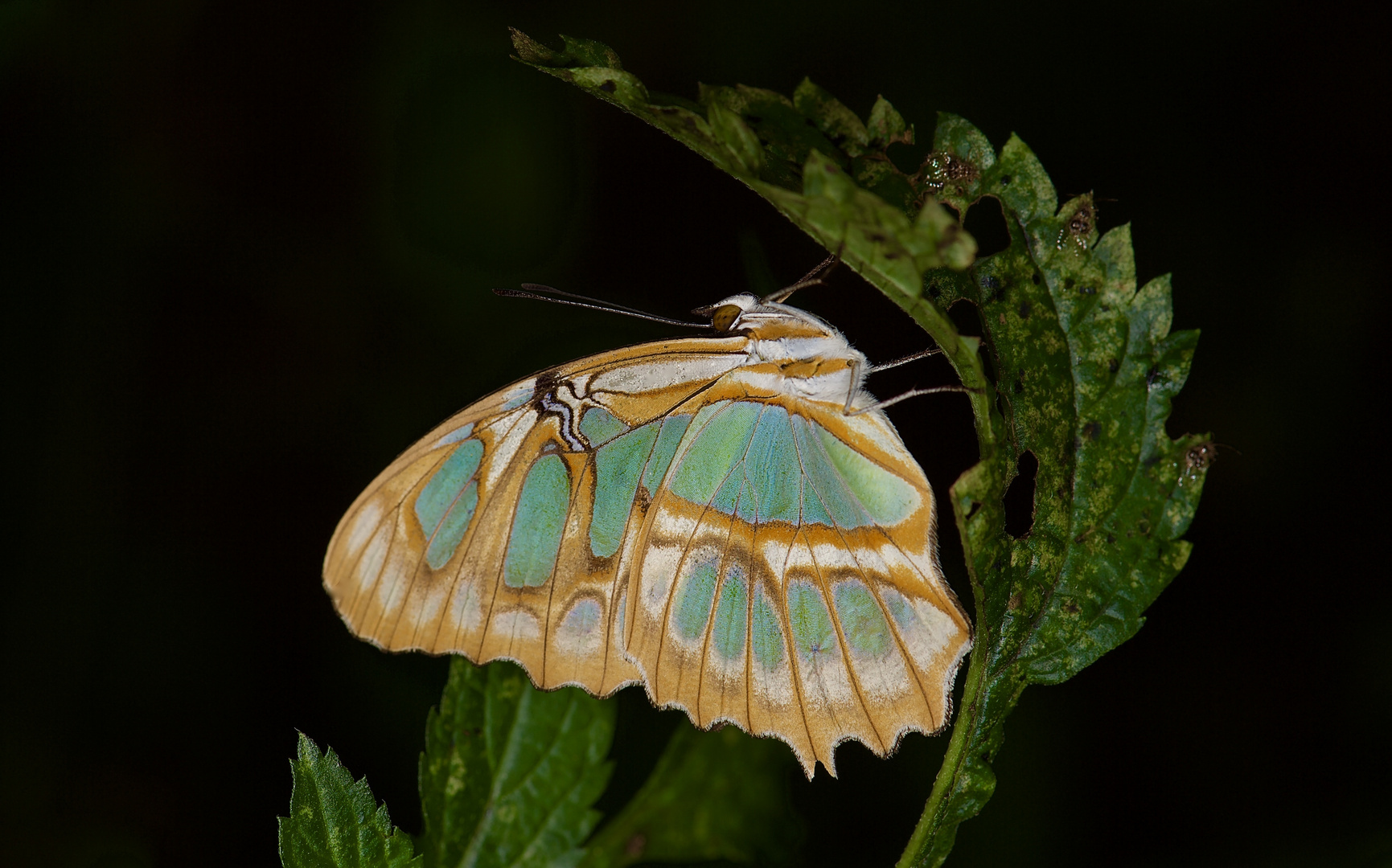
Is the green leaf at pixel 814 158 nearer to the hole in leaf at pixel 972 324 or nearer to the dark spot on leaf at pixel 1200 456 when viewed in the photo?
the hole in leaf at pixel 972 324

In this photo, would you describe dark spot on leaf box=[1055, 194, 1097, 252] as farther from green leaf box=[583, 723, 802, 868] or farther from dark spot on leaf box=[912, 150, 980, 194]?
green leaf box=[583, 723, 802, 868]

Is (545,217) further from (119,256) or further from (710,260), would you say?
(119,256)

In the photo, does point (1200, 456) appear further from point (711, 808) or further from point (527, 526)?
point (711, 808)

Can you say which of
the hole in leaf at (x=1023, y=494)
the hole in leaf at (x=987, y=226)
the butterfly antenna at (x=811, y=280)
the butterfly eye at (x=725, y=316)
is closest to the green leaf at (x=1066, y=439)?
the hole in leaf at (x=1023, y=494)

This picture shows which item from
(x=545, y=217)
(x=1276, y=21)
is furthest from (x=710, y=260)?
(x=1276, y=21)

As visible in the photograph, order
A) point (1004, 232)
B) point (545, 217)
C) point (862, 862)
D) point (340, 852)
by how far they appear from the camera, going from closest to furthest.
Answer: point (340, 852)
point (1004, 232)
point (862, 862)
point (545, 217)

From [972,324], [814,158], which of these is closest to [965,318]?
[972,324]
